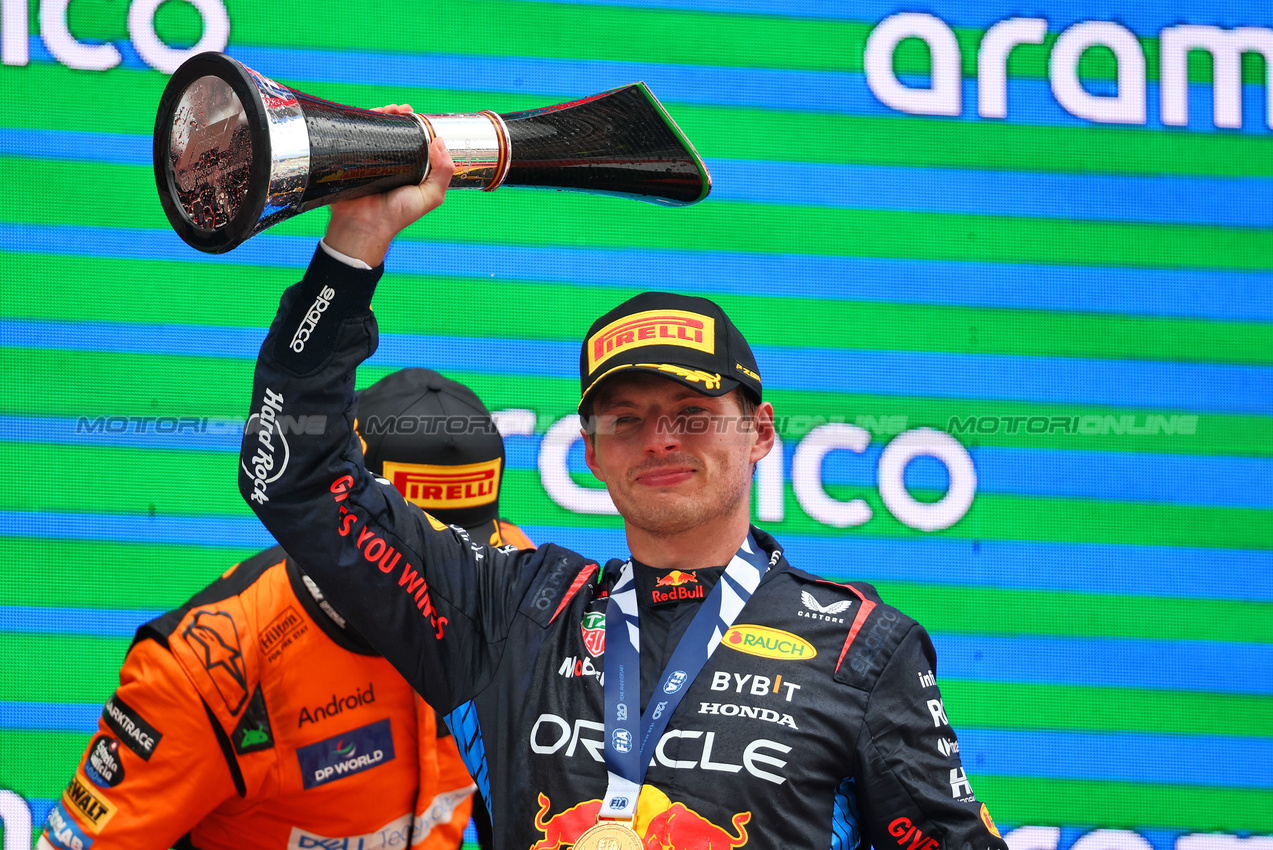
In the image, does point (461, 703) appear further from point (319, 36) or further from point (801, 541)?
point (319, 36)

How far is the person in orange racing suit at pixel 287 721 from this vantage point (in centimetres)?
188

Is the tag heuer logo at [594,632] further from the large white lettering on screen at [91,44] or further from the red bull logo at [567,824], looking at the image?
the large white lettering on screen at [91,44]

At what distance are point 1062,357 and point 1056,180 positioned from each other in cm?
48

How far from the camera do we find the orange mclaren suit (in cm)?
188

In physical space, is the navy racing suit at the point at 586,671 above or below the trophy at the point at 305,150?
below

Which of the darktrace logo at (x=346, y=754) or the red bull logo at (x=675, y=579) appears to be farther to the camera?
the darktrace logo at (x=346, y=754)

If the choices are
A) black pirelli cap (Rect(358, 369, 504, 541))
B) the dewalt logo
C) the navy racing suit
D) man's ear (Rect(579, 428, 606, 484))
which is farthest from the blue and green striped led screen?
the navy racing suit

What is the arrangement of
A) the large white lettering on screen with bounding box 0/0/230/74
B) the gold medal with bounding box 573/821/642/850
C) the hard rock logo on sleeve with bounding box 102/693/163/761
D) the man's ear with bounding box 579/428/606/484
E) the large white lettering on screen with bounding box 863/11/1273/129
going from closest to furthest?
the gold medal with bounding box 573/821/642/850
the man's ear with bounding box 579/428/606/484
the hard rock logo on sleeve with bounding box 102/693/163/761
the large white lettering on screen with bounding box 0/0/230/74
the large white lettering on screen with bounding box 863/11/1273/129

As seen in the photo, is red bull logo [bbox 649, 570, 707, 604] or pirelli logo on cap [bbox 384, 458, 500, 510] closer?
red bull logo [bbox 649, 570, 707, 604]

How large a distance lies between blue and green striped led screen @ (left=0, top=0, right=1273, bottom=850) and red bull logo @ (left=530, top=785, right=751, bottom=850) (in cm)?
148

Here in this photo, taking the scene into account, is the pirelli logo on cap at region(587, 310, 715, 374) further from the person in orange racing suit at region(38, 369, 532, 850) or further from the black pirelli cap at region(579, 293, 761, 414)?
the person in orange racing suit at region(38, 369, 532, 850)

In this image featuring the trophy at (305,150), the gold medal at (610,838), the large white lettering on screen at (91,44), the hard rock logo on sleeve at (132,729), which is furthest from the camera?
the large white lettering on screen at (91,44)

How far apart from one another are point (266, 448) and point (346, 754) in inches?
31.0

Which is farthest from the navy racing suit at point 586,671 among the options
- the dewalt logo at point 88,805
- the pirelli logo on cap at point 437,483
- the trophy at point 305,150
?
the dewalt logo at point 88,805
